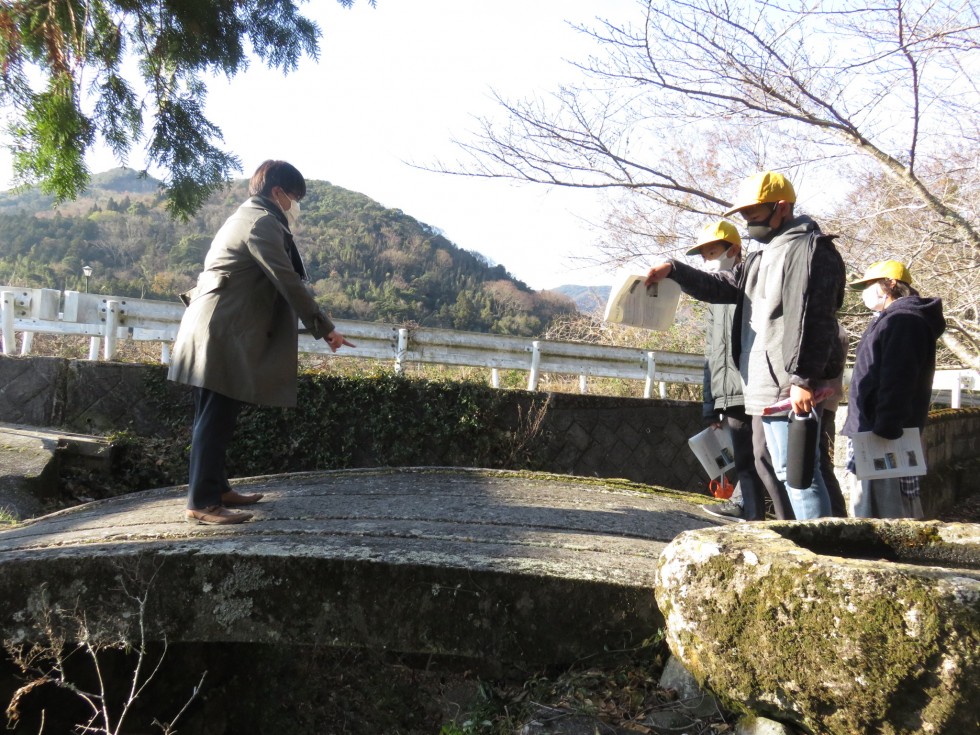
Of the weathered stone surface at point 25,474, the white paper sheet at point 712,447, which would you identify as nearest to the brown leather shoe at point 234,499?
the weathered stone surface at point 25,474

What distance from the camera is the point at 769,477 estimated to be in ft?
11.0

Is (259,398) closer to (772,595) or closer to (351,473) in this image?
(351,473)

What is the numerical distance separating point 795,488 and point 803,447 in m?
0.19

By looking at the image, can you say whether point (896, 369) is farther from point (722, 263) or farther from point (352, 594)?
point (352, 594)

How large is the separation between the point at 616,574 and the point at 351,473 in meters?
2.89

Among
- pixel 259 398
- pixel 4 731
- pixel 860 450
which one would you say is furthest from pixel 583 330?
pixel 4 731

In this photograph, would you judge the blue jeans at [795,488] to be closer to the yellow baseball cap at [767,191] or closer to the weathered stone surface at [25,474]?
the yellow baseball cap at [767,191]

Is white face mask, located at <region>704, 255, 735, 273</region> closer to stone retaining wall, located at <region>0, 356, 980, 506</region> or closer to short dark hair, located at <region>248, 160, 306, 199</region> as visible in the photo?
short dark hair, located at <region>248, 160, 306, 199</region>

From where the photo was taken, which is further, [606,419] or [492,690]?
[606,419]

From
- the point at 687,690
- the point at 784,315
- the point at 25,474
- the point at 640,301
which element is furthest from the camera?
the point at 25,474

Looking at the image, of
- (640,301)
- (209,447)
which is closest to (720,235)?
(640,301)

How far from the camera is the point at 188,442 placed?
603 cm

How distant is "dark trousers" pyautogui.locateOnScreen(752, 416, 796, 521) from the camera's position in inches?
130

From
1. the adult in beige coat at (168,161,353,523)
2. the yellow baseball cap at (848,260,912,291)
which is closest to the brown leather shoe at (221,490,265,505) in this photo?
the adult in beige coat at (168,161,353,523)
